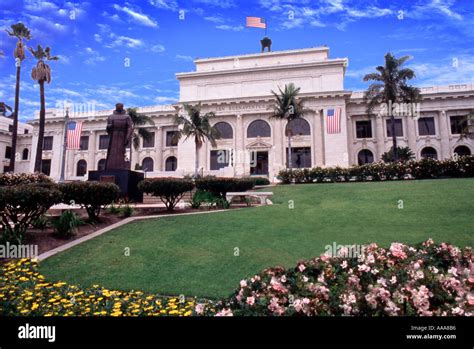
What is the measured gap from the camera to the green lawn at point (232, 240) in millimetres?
5793

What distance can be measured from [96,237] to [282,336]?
26.1 ft

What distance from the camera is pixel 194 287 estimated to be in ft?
17.3

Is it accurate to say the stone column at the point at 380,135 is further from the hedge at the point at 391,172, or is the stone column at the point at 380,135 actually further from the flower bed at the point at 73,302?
the flower bed at the point at 73,302

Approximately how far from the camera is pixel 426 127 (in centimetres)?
3775

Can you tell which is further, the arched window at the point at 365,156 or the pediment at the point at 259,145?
the arched window at the point at 365,156

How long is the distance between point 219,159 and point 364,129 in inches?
756

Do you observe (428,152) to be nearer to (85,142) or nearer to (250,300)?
(250,300)

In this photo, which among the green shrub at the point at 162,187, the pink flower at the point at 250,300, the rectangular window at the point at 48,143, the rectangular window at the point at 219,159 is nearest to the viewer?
the pink flower at the point at 250,300

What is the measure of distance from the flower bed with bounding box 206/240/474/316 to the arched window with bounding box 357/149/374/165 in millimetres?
38881

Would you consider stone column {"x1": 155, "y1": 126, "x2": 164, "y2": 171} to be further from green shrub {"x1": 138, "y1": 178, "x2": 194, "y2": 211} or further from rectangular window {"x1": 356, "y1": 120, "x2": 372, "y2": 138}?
green shrub {"x1": 138, "y1": 178, "x2": 194, "y2": 211}

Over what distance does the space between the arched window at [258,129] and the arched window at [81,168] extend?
25008mm

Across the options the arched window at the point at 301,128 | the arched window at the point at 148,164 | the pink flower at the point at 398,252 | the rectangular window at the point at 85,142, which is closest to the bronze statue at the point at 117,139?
the pink flower at the point at 398,252

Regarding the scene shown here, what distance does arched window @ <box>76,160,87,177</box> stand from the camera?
4553cm

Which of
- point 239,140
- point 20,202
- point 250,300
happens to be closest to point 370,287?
point 250,300
